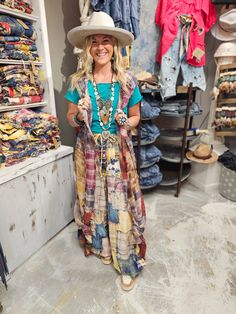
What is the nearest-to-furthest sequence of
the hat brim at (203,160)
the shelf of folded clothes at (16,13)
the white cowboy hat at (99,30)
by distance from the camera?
the white cowboy hat at (99,30) < the shelf of folded clothes at (16,13) < the hat brim at (203,160)

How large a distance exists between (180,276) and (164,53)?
1734 millimetres

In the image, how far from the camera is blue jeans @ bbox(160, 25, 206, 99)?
1.82 metres

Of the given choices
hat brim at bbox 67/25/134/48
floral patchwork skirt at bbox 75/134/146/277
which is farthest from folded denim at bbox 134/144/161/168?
hat brim at bbox 67/25/134/48

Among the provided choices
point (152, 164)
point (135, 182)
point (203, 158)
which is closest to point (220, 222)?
point (203, 158)

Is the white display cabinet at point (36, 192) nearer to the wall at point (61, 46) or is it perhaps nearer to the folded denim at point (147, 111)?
the wall at point (61, 46)

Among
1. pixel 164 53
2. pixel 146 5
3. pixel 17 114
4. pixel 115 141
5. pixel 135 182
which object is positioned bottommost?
pixel 135 182

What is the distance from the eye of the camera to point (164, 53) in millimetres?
1834

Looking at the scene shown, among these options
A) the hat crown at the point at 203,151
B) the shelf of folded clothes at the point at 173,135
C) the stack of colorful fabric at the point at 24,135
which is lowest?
the hat crown at the point at 203,151

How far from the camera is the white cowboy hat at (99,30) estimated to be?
935mm

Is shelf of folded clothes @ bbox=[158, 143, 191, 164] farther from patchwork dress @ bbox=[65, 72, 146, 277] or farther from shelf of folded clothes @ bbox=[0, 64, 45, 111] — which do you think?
shelf of folded clothes @ bbox=[0, 64, 45, 111]

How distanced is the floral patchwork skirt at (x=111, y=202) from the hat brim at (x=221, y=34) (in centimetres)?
157

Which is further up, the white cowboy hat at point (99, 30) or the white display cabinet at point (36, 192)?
the white cowboy hat at point (99, 30)

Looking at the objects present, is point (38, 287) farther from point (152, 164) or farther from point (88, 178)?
point (152, 164)

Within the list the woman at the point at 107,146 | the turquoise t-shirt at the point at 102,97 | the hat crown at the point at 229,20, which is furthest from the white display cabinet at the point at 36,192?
the hat crown at the point at 229,20
